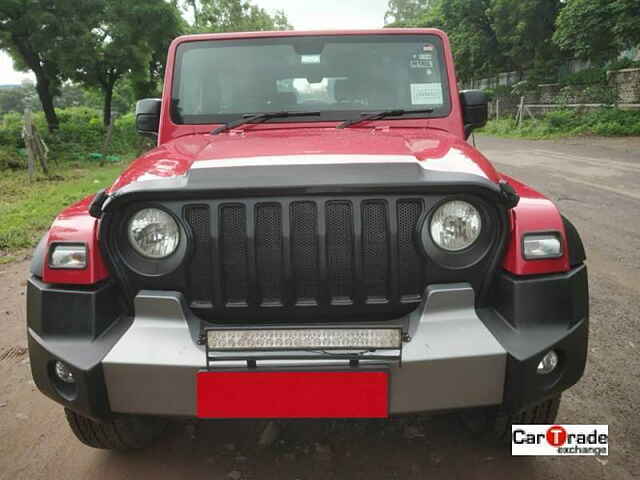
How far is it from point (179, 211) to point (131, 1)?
27.1 metres

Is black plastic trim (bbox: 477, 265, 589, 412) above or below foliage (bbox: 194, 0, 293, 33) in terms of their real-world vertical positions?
below

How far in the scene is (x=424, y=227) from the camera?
1.96m

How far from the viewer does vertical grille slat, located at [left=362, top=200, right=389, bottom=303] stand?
1.96 metres

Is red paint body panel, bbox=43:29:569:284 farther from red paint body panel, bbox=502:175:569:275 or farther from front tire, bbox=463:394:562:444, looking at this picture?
front tire, bbox=463:394:562:444

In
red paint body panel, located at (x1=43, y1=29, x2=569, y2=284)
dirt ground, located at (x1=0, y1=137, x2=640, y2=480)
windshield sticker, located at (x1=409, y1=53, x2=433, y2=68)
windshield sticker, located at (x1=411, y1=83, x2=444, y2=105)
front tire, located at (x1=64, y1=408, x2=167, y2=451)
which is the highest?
windshield sticker, located at (x1=409, y1=53, x2=433, y2=68)

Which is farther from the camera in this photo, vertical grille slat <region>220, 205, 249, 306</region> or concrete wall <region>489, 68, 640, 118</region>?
concrete wall <region>489, 68, 640, 118</region>

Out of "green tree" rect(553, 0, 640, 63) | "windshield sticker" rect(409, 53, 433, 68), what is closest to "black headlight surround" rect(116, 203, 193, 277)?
"windshield sticker" rect(409, 53, 433, 68)

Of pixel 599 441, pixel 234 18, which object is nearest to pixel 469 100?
pixel 599 441

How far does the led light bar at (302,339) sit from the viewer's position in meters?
1.83

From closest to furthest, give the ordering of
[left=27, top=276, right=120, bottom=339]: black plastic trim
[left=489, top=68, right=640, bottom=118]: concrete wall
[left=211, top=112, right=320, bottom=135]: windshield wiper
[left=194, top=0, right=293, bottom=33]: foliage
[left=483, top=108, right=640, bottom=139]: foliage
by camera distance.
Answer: [left=27, top=276, right=120, bottom=339]: black plastic trim < [left=211, top=112, right=320, bottom=135]: windshield wiper < [left=483, top=108, right=640, bottom=139]: foliage < [left=489, top=68, right=640, bottom=118]: concrete wall < [left=194, top=0, right=293, bottom=33]: foliage

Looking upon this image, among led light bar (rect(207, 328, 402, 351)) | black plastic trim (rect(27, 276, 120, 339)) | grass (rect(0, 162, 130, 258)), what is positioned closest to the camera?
→ led light bar (rect(207, 328, 402, 351))

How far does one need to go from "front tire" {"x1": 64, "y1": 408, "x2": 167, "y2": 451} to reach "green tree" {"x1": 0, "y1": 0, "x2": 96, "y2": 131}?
23419mm

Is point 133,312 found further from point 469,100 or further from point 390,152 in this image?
point 469,100

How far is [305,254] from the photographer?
6.47 feet
